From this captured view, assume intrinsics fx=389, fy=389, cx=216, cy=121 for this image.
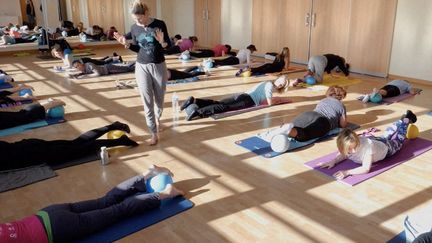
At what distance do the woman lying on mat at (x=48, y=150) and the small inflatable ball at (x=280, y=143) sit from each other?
132 cm

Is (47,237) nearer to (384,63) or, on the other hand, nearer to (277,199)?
(277,199)

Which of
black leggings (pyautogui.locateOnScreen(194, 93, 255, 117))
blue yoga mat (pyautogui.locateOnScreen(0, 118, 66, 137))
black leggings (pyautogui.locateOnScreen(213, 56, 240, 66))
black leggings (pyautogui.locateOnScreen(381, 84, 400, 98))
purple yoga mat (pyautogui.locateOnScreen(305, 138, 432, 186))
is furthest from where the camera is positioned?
black leggings (pyautogui.locateOnScreen(213, 56, 240, 66))

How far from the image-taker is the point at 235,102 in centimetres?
452

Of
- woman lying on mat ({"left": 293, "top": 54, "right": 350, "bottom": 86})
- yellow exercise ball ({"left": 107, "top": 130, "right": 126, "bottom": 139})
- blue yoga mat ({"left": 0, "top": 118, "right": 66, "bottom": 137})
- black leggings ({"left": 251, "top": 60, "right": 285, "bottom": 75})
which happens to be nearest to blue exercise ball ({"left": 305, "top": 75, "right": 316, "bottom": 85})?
woman lying on mat ({"left": 293, "top": 54, "right": 350, "bottom": 86})

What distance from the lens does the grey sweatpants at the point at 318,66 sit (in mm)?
5820

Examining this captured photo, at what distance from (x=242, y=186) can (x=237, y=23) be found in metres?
6.89

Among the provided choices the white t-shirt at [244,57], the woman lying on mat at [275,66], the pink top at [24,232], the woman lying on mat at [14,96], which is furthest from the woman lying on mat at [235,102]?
the white t-shirt at [244,57]

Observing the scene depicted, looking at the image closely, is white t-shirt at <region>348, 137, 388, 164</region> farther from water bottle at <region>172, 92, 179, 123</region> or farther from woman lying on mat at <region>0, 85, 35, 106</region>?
woman lying on mat at <region>0, 85, 35, 106</region>

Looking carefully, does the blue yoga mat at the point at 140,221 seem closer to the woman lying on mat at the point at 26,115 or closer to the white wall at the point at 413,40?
the woman lying on mat at the point at 26,115

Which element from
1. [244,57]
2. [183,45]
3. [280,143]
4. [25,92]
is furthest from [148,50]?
[183,45]

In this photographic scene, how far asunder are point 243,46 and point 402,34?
12.3 feet

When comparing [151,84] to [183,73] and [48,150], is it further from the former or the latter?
[183,73]

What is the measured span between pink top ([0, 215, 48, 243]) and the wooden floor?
50 cm

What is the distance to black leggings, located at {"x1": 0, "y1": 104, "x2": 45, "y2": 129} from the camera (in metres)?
3.90
